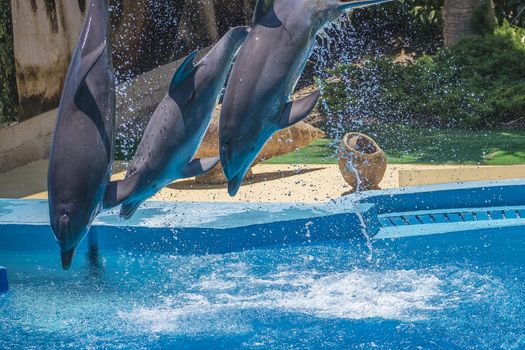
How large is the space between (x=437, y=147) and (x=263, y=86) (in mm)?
7768

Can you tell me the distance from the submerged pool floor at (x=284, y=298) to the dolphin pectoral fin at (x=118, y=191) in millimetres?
2014

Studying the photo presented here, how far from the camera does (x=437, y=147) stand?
11.0 meters

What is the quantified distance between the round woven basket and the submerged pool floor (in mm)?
1527

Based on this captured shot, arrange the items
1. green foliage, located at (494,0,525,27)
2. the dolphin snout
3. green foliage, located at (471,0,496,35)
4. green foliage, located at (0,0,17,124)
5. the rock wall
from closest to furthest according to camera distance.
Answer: the dolphin snout → green foliage, located at (0,0,17,124) → the rock wall → green foliage, located at (471,0,496,35) → green foliage, located at (494,0,525,27)

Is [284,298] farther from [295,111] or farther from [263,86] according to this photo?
[263,86]

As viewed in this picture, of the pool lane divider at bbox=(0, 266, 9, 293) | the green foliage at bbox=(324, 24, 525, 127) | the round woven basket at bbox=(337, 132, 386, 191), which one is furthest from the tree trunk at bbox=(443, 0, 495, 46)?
the pool lane divider at bbox=(0, 266, 9, 293)

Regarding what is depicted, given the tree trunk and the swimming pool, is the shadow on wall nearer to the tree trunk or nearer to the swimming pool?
the tree trunk

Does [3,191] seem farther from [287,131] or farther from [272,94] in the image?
[272,94]

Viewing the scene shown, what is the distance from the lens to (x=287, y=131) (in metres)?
9.98

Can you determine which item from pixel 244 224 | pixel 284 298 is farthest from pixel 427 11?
pixel 284 298

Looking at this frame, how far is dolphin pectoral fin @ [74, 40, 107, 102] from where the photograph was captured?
3182mm

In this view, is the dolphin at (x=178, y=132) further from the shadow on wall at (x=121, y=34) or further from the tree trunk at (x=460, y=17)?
the tree trunk at (x=460, y=17)

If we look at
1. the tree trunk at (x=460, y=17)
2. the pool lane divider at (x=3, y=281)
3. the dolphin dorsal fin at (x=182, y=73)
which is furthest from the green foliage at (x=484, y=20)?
the dolphin dorsal fin at (x=182, y=73)

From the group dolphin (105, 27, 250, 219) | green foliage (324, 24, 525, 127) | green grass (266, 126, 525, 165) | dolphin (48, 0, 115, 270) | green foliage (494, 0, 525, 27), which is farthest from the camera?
green foliage (494, 0, 525, 27)
